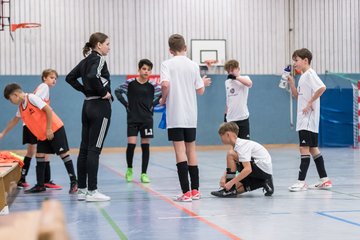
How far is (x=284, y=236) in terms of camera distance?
3.48 m

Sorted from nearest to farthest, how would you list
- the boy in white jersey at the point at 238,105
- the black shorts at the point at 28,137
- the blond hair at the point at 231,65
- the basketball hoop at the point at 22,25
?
1. the black shorts at the point at 28,137
2. the blond hair at the point at 231,65
3. the boy in white jersey at the point at 238,105
4. the basketball hoop at the point at 22,25

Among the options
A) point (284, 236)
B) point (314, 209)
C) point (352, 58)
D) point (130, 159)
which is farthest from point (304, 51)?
point (352, 58)

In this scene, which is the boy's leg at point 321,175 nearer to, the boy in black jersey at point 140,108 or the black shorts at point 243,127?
the black shorts at point 243,127

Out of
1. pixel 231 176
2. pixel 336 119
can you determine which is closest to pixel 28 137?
pixel 231 176

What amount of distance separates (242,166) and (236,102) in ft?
5.28

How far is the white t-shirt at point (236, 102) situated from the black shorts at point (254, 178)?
4.74 feet

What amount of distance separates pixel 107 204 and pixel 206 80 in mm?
1681

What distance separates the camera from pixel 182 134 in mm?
5344

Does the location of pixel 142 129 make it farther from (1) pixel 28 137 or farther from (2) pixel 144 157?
(1) pixel 28 137

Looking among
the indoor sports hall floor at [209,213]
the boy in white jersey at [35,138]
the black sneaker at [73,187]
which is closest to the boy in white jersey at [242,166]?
the indoor sports hall floor at [209,213]

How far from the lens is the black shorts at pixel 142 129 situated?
289 inches

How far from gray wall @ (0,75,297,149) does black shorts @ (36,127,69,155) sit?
32.1 feet

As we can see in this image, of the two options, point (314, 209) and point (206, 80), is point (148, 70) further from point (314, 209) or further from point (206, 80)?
point (314, 209)

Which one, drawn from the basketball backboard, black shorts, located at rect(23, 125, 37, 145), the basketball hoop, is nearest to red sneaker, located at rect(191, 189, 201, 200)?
black shorts, located at rect(23, 125, 37, 145)
